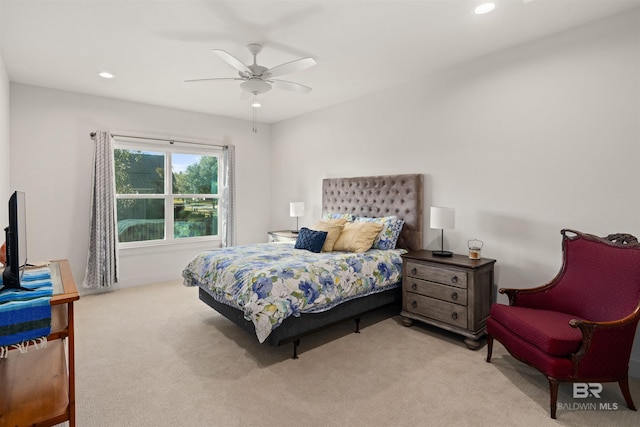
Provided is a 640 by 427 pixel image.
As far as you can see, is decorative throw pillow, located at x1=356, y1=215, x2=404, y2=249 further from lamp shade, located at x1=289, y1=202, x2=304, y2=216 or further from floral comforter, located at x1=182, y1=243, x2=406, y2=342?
lamp shade, located at x1=289, y1=202, x2=304, y2=216

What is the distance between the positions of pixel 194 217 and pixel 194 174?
75 cm

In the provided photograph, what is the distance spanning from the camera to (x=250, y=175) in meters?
6.17

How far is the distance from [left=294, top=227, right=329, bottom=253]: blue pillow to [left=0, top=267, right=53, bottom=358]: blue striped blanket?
252cm

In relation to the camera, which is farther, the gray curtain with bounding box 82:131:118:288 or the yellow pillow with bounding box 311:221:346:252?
the gray curtain with bounding box 82:131:118:288

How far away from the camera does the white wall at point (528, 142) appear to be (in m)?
2.61

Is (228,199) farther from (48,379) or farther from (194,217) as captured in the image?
(48,379)

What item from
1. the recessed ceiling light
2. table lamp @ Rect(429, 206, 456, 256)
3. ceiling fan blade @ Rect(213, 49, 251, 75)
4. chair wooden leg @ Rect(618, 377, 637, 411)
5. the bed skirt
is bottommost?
chair wooden leg @ Rect(618, 377, 637, 411)

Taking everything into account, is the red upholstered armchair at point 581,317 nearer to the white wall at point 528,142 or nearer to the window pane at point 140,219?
the white wall at point 528,142

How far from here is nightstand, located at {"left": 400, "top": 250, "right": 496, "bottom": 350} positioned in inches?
116

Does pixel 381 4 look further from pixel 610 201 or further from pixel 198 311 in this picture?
pixel 198 311

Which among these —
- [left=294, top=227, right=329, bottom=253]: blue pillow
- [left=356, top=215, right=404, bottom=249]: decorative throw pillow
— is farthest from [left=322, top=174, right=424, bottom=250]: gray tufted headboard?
[left=294, top=227, right=329, bottom=253]: blue pillow

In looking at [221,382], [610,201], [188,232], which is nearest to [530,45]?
[610,201]

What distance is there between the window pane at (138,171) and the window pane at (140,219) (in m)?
0.18

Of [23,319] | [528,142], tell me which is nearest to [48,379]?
[23,319]
